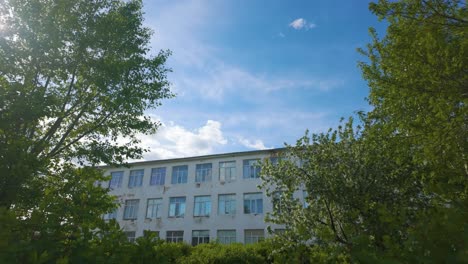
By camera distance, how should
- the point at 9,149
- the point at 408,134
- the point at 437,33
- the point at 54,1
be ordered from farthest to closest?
the point at 54,1, the point at 408,134, the point at 437,33, the point at 9,149

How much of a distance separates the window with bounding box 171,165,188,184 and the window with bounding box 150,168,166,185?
4.26ft

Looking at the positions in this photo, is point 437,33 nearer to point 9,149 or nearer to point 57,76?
point 9,149

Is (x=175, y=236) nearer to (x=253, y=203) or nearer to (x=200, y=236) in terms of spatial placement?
(x=200, y=236)

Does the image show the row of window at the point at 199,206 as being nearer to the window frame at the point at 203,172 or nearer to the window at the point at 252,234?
the window at the point at 252,234

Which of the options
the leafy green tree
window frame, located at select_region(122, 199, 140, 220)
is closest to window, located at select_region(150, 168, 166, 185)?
window frame, located at select_region(122, 199, 140, 220)

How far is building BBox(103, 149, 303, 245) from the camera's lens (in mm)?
30239

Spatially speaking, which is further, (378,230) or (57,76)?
(57,76)

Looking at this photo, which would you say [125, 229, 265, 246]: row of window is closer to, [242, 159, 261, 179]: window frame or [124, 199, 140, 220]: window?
[124, 199, 140, 220]: window

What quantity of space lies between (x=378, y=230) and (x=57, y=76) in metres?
12.8

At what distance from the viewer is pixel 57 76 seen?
1269cm

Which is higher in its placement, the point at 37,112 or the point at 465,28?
the point at 465,28

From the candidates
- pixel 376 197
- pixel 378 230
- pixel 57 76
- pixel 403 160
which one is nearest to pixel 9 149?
pixel 57 76

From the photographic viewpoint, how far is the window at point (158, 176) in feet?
117

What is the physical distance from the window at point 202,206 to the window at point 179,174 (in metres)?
3.01
